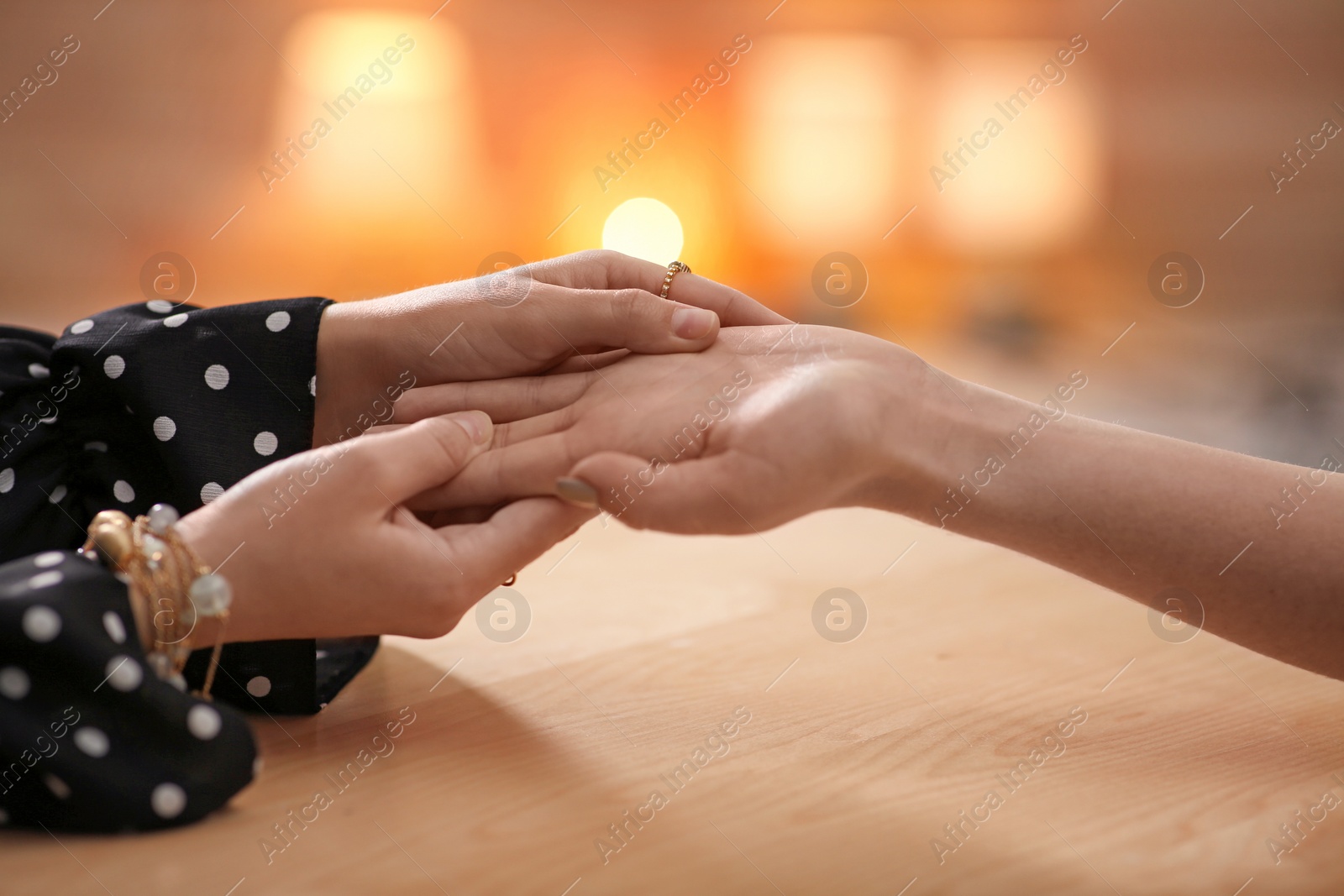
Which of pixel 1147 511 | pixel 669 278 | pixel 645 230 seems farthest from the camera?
pixel 645 230

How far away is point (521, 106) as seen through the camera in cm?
507

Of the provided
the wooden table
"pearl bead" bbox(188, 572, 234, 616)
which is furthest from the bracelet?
the wooden table

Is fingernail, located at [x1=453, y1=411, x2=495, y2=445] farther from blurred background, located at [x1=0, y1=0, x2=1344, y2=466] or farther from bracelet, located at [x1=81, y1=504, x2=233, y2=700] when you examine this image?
blurred background, located at [x1=0, y1=0, x2=1344, y2=466]

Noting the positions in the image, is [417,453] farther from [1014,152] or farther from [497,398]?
[1014,152]

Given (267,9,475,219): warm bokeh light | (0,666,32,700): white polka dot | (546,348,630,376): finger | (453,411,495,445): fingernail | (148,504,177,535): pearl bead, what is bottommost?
(0,666,32,700): white polka dot

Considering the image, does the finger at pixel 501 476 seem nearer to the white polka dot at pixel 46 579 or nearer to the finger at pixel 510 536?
the finger at pixel 510 536

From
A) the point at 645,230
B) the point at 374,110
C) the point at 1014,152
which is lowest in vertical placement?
the point at 645,230

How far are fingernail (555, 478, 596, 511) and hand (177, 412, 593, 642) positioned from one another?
0.05 meters

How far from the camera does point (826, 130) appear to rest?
5.38m

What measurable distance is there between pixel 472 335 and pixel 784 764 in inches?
19.7

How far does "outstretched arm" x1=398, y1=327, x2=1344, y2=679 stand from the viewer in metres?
0.76

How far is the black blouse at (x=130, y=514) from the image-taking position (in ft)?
1.86

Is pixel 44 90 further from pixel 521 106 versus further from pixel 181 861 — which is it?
pixel 181 861

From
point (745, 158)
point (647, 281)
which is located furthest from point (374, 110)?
point (647, 281)
